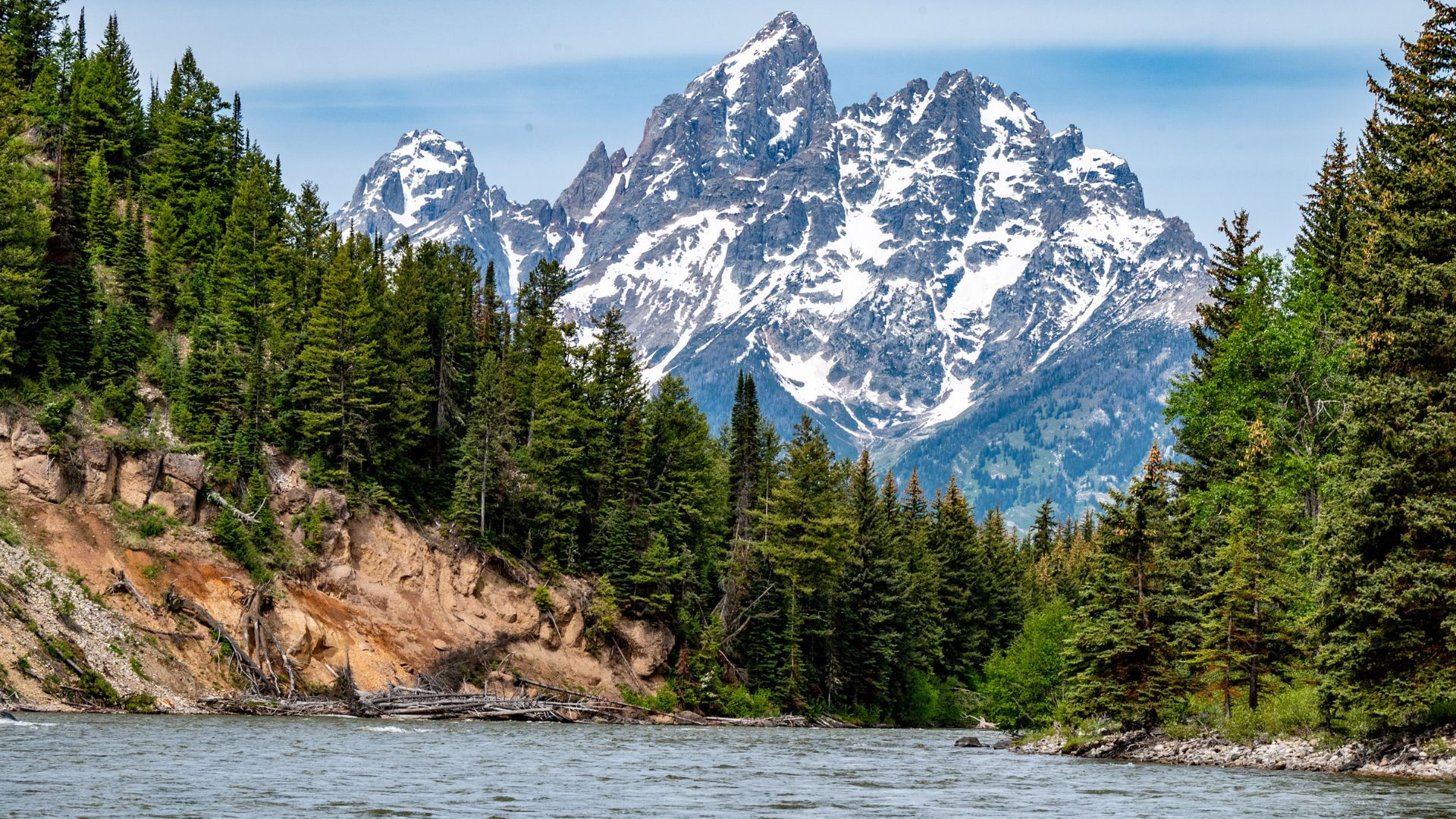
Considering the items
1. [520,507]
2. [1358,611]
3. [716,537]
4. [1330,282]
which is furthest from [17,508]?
[1330,282]

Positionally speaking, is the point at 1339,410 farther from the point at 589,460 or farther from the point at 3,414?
the point at 3,414

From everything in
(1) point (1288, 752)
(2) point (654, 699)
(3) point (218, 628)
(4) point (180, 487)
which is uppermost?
(4) point (180, 487)

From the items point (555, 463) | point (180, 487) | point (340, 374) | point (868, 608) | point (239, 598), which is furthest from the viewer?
point (868, 608)

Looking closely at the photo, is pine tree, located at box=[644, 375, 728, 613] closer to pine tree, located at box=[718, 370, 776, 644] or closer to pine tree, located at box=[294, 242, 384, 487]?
pine tree, located at box=[718, 370, 776, 644]

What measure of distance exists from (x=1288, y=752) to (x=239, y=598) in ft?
161

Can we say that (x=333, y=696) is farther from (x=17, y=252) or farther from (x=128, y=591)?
(x=17, y=252)

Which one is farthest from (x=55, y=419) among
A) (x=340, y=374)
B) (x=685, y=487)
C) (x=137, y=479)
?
(x=685, y=487)

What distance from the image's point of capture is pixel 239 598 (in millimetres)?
67875

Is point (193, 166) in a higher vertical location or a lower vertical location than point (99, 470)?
higher

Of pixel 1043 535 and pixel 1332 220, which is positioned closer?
pixel 1332 220

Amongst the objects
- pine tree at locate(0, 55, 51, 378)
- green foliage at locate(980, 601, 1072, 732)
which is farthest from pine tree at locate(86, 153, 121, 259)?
green foliage at locate(980, 601, 1072, 732)

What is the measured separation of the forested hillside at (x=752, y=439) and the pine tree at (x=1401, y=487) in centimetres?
13

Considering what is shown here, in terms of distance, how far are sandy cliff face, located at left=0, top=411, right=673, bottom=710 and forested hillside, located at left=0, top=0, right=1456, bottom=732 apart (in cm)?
178

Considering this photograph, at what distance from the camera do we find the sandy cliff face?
59.3 metres
